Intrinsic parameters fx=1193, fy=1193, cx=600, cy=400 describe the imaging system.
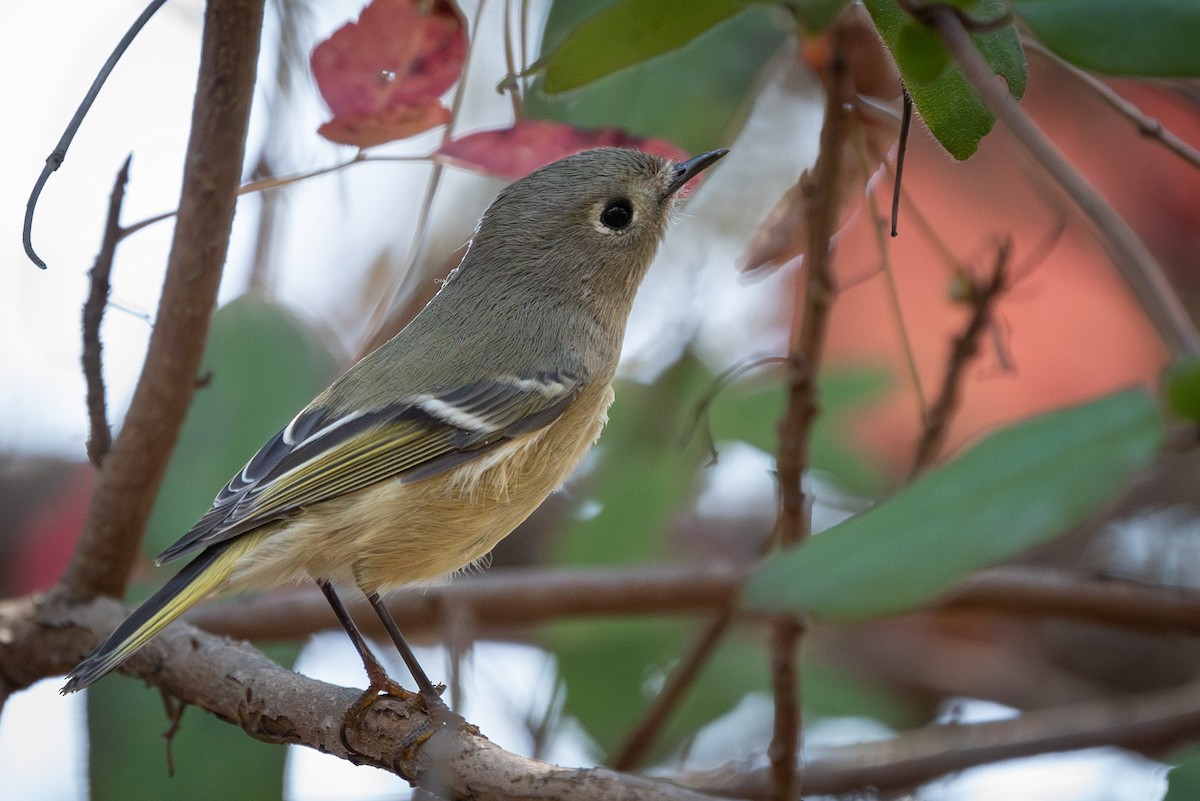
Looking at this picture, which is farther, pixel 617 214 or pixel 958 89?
pixel 617 214

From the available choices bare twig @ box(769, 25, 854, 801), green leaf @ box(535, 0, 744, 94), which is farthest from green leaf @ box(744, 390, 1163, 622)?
bare twig @ box(769, 25, 854, 801)

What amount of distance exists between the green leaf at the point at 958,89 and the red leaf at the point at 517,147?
0.38m

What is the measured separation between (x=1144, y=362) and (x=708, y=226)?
67cm

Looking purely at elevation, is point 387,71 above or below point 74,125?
above

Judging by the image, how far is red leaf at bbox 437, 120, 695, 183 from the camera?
101 cm

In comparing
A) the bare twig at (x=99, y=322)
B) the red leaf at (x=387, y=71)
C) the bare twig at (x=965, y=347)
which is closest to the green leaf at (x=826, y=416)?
the bare twig at (x=965, y=347)

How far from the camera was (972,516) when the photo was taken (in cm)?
49

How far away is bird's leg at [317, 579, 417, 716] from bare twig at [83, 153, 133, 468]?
0.25 metres

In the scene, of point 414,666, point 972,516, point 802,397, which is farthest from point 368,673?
point 972,516

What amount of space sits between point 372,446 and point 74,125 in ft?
1.32

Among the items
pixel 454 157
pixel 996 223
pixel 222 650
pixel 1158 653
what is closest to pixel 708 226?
pixel 996 223

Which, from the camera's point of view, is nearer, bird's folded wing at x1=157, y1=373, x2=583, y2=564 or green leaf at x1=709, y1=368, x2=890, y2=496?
bird's folded wing at x1=157, y1=373, x2=583, y2=564

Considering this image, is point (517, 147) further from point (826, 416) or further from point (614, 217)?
point (826, 416)

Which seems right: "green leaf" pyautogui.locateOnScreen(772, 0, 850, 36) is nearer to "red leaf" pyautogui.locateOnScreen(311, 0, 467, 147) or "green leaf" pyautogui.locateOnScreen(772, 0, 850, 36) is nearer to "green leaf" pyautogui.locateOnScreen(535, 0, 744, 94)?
"green leaf" pyautogui.locateOnScreen(535, 0, 744, 94)
